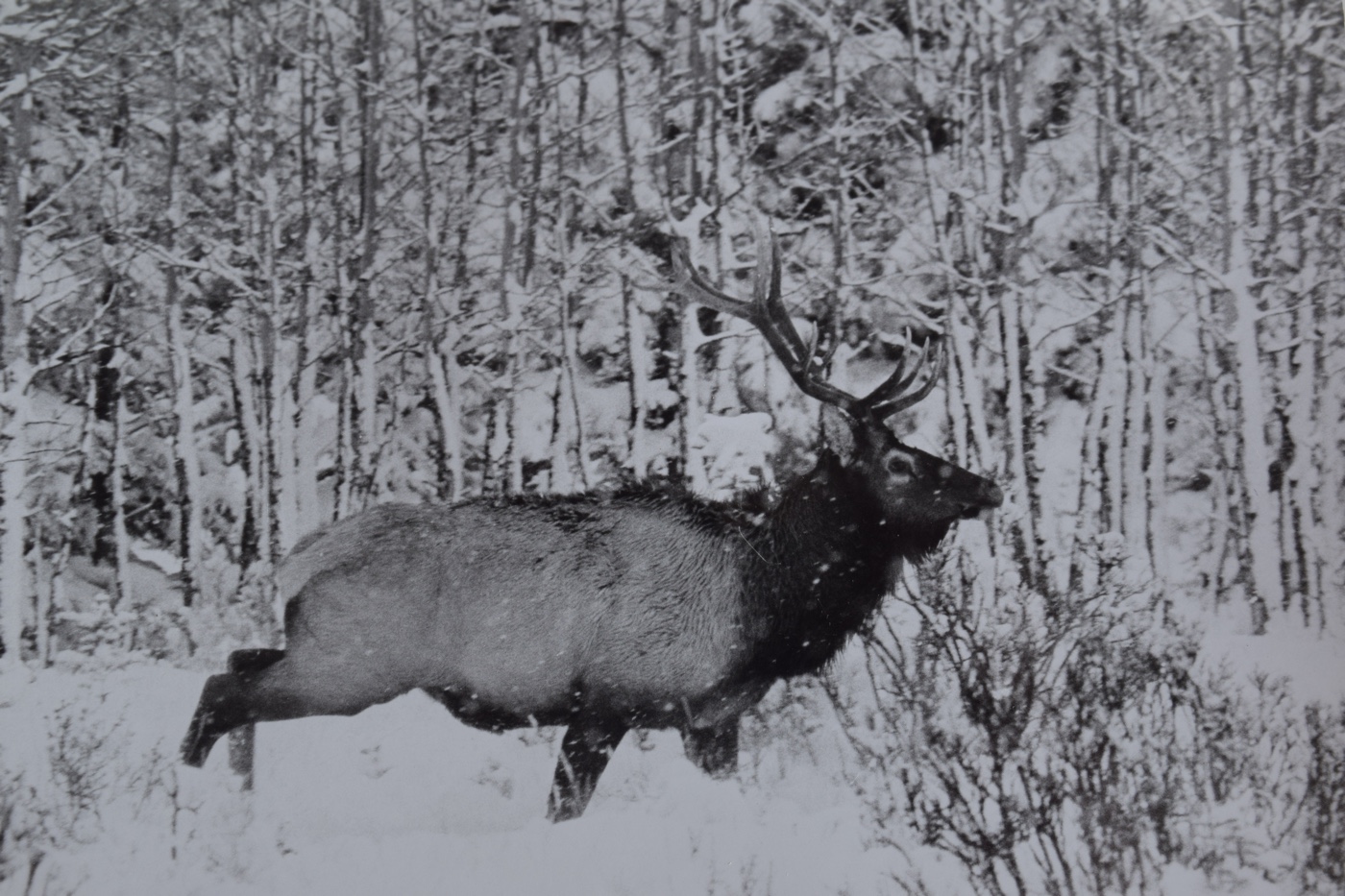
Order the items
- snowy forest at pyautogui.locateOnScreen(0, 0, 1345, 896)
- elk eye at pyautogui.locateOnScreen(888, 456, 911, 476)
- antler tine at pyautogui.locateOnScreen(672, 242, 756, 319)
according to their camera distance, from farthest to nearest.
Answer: antler tine at pyautogui.locateOnScreen(672, 242, 756, 319) → elk eye at pyautogui.locateOnScreen(888, 456, 911, 476) → snowy forest at pyautogui.locateOnScreen(0, 0, 1345, 896)

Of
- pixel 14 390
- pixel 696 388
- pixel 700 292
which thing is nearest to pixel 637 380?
pixel 696 388

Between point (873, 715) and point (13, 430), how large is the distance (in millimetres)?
2459

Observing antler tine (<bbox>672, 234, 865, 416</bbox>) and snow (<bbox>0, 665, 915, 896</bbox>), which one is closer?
snow (<bbox>0, 665, 915, 896</bbox>)

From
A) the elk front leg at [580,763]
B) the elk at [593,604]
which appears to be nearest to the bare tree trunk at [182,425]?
the elk at [593,604]

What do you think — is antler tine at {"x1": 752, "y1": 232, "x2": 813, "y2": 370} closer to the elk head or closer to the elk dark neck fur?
the elk head

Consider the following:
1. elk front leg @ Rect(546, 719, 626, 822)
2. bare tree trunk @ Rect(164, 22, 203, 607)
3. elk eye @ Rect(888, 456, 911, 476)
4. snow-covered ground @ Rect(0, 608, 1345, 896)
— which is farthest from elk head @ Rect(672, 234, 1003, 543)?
bare tree trunk @ Rect(164, 22, 203, 607)

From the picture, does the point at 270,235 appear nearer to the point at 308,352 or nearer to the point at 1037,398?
the point at 308,352

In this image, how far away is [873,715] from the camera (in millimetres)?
2924

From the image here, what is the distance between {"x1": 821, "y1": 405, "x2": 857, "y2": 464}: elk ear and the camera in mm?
3070

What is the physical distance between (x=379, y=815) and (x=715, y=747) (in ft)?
2.96

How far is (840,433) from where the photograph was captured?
309cm

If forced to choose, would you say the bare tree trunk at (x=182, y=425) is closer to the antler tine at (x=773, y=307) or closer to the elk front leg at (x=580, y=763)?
the elk front leg at (x=580, y=763)

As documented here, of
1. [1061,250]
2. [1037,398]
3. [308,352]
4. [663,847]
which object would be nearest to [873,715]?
[663,847]

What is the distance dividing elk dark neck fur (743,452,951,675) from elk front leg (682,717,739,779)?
202mm
